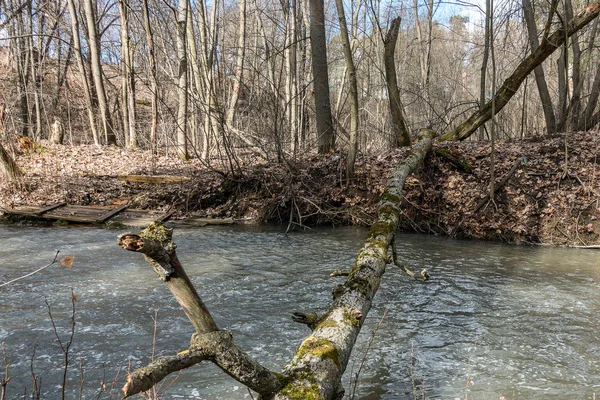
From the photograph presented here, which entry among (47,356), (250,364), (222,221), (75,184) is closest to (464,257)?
(222,221)

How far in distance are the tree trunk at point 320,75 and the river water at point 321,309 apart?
15.4ft

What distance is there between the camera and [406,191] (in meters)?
10.8

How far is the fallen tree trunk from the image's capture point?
1643 millimetres

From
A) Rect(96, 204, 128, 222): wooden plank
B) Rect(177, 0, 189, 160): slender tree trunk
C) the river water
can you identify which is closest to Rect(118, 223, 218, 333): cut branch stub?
the river water

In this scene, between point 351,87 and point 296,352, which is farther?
point 351,87

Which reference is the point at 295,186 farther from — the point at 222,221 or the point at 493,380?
the point at 493,380

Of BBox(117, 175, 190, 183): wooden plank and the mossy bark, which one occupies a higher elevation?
BBox(117, 175, 190, 183): wooden plank

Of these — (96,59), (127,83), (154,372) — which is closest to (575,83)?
(154,372)

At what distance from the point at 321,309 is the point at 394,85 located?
769 centimetres

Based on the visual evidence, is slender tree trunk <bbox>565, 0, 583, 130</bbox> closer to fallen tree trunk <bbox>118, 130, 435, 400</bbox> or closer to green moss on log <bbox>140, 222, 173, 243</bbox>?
fallen tree trunk <bbox>118, 130, 435, 400</bbox>

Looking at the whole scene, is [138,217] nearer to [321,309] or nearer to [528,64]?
[321,309]

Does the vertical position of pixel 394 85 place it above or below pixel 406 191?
above

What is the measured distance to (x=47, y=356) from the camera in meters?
4.46

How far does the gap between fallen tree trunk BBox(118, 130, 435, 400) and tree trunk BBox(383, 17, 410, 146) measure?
8.62 meters
